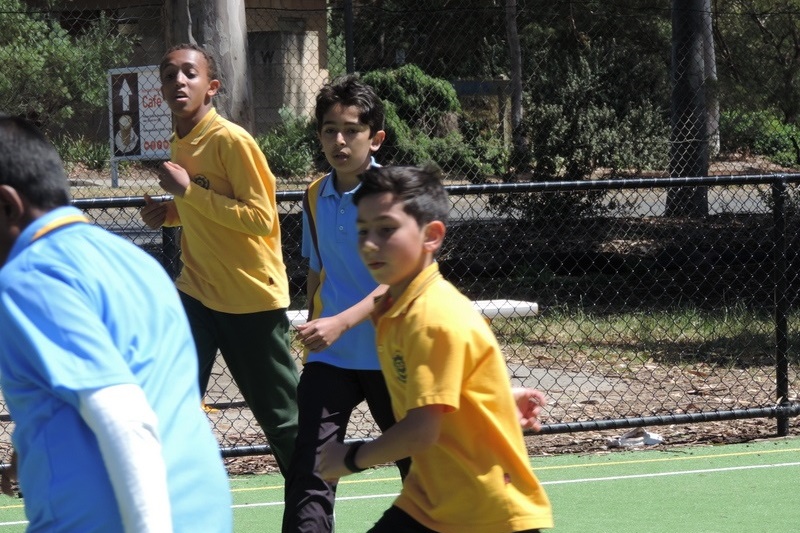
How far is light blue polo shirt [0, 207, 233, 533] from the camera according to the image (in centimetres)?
192

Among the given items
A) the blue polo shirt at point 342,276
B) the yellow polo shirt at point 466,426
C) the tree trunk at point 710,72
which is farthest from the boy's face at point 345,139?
the tree trunk at point 710,72

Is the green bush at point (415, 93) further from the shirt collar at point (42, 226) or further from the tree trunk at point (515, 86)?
the shirt collar at point (42, 226)

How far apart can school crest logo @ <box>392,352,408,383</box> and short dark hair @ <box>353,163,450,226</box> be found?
346mm

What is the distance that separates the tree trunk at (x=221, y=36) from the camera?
7.38m

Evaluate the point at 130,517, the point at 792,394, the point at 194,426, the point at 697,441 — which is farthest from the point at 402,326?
the point at 792,394

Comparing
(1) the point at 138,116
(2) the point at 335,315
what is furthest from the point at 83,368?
(1) the point at 138,116

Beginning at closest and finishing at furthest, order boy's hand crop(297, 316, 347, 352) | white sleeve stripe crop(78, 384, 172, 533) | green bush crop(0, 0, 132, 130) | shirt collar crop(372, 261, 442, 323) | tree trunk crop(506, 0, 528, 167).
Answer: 1. white sleeve stripe crop(78, 384, 172, 533)
2. shirt collar crop(372, 261, 442, 323)
3. boy's hand crop(297, 316, 347, 352)
4. tree trunk crop(506, 0, 528, 167)
5. green bush crop(0, 0, 132, 130)

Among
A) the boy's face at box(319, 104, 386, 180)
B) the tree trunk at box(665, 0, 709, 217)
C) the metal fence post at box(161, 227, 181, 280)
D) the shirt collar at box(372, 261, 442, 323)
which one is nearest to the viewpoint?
the shirt collar at box(372, 261, 442, 323)

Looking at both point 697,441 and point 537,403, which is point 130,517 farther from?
point 697,441

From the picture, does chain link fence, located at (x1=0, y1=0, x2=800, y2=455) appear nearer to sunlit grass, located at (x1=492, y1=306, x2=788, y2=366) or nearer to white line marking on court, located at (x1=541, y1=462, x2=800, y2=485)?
sunlit grass, located at (x1=492, y1=306, x2=788, y2=366)

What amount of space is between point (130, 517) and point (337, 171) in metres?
2.63

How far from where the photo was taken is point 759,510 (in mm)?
5445

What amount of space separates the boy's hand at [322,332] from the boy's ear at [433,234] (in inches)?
39.2

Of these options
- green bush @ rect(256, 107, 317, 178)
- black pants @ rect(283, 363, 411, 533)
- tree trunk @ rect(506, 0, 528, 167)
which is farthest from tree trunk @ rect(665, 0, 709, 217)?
black pants @ rect(283, 363, 411, 533)
